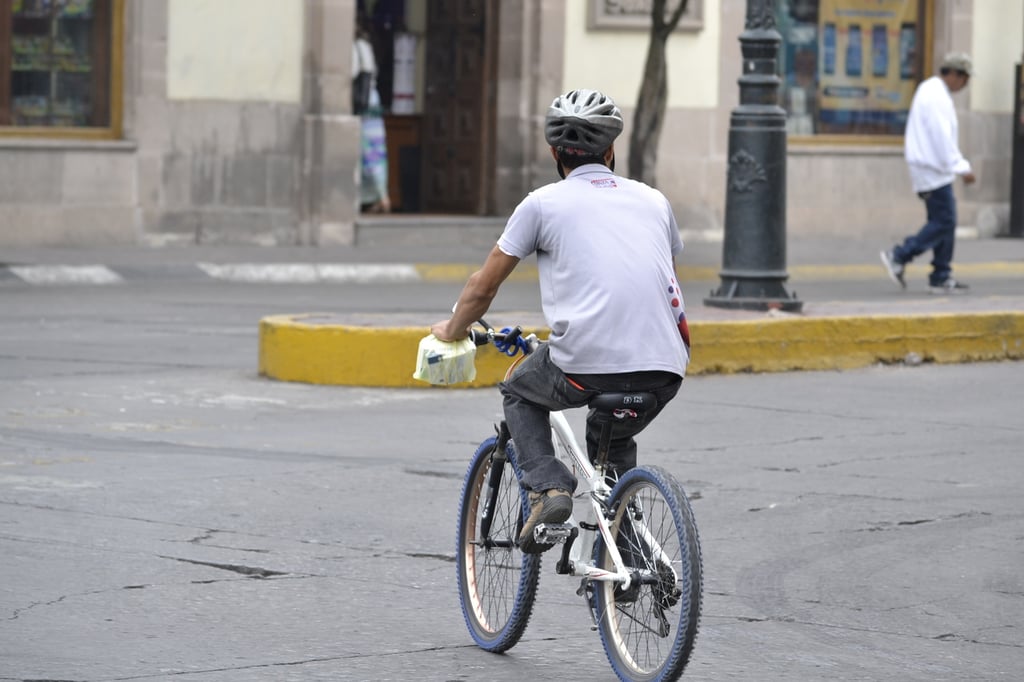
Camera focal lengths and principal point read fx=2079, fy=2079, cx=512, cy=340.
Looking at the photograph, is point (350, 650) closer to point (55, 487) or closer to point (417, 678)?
point (417, 678)

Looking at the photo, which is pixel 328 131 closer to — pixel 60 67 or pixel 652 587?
pixel 60 67

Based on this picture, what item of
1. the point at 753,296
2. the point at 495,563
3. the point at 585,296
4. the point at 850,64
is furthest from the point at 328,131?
the point at 585,296

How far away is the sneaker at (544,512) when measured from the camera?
17.4ft

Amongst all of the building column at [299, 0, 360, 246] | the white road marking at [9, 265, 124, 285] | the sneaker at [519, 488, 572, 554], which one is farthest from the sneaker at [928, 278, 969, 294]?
the sneaker at [519, 488, 572, 554]

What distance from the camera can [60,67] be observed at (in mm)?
19156

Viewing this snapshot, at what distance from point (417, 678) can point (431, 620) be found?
71 cm

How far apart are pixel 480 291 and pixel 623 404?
19.2 inches

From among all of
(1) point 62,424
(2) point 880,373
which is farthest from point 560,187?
(2) point 880,373

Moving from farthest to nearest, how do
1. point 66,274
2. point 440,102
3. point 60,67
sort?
point 440,102
point 60,67
point 66,274

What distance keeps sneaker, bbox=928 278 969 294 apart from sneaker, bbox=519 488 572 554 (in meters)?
11.0

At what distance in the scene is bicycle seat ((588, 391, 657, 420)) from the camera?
5191 mm

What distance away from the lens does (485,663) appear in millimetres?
5578

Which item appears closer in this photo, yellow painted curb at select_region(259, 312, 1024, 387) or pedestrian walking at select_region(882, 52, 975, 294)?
yellow painted curb at select_region(259, 312, 1024, 387)

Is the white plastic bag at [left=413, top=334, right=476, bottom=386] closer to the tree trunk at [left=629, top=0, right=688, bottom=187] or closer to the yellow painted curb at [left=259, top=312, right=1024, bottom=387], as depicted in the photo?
the yellow painted curb at [left=259, top=312, right=1024, bottom=387]
